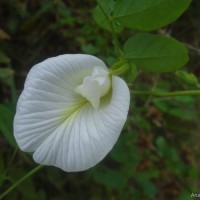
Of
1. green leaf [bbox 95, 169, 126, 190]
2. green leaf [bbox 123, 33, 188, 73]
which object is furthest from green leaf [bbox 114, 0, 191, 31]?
green leaf [bbox 95, 169, 126, 190]

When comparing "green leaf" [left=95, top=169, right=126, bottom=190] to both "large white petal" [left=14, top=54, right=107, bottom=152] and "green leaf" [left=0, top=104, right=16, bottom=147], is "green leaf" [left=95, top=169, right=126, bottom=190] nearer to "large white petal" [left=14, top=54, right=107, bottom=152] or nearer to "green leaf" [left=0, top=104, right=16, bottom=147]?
"green leaf" [left=0, top=104, right=16, bottom=147]

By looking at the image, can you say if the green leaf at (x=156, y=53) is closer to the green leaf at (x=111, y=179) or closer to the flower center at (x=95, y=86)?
the flower center at (x=95, y=86)

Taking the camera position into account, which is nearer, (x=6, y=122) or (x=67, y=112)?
(x=67, y=112)

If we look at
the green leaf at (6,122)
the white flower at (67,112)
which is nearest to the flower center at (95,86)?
the white flower at (67,112)

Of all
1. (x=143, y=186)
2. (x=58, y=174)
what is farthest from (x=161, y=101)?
(x=58, y=174)

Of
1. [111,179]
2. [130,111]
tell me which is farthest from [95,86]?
[130,111]

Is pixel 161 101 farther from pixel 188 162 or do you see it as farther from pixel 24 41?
pixel 24 41

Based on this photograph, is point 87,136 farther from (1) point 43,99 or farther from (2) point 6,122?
(2) point 6,122
